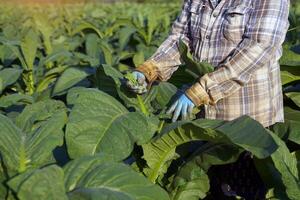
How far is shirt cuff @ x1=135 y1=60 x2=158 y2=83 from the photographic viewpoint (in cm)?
301

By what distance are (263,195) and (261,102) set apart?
1.42 feet

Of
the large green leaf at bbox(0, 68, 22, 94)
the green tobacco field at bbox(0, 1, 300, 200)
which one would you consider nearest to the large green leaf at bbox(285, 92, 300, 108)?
the green tobacco field at bbox(0, 1, 300, 200)

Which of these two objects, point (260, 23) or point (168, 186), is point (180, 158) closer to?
point (168, 186)

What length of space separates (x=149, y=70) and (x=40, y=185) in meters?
1.26

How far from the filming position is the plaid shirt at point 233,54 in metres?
2.72

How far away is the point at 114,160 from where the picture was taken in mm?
2287

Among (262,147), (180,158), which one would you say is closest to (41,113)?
(180,158)

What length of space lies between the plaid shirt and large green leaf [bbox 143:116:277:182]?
245 mm

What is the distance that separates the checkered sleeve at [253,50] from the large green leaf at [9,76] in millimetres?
1628

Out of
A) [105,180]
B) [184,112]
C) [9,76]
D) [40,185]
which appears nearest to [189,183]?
[184,112]

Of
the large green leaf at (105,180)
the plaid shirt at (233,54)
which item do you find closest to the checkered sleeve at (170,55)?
the plaid shirt at (233,54)

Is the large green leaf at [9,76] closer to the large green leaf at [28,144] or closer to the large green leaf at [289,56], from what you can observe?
the large green leaf at [289,56]

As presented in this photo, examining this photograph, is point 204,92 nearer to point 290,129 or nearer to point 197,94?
point 197,94

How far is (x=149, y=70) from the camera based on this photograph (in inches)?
119
